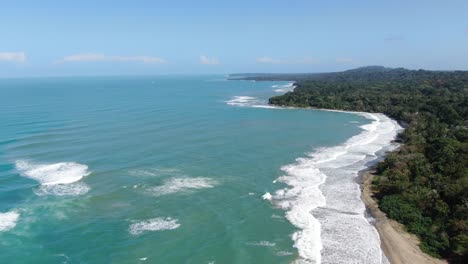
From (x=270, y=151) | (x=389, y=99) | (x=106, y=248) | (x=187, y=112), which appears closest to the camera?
(x=106, y=248)

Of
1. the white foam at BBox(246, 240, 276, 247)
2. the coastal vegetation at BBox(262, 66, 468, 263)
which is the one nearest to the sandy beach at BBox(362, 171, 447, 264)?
the coastal vegetation at BBox(262, 66, 468, 263)

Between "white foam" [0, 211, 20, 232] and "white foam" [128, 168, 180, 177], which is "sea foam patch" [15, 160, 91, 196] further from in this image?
"white foam" [128, 168, 180, 177]

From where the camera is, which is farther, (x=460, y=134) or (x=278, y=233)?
(x=460, y=134)

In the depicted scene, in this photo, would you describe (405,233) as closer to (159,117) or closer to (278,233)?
(278,233)

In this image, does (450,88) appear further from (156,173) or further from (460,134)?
(156,173)

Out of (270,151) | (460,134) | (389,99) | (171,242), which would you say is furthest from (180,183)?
(389,99)

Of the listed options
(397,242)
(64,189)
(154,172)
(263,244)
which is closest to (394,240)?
(397,242)

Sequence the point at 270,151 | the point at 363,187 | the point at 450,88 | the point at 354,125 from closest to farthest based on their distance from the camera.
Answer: the point at 363,187, the point at 270,151, the point at 354,125, the point at 450,88
